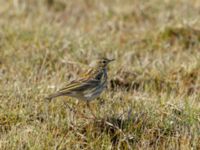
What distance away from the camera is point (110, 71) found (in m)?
8.59

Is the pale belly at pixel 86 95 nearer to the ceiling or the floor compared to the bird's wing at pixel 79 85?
nearer to the floor

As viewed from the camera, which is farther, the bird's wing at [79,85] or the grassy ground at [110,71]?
the bird's wing at [79,85]

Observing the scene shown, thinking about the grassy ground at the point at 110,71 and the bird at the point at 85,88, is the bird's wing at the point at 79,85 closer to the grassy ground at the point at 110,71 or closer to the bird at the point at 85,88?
the bird at the point at 85,88

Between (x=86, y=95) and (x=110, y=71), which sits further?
(x=110, y=71)

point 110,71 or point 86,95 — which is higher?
point 86,95

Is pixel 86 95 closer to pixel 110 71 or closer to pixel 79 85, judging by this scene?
pixel 79 85

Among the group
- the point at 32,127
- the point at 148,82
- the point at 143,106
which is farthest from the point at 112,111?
the point at 148,82

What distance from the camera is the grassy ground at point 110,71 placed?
6605 mm

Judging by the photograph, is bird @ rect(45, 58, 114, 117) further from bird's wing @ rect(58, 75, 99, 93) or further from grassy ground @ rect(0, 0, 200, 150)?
grassy ground @ rect(0, 0, 200, 150)

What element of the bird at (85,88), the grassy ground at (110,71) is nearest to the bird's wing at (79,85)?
the bird at (85,88)

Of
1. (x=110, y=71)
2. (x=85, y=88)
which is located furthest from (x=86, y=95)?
(x=110, y=71)

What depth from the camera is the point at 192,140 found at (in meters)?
6.49

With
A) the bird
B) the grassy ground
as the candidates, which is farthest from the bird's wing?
the grassy ground

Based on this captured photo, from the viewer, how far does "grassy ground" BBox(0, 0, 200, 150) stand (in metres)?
6.61
